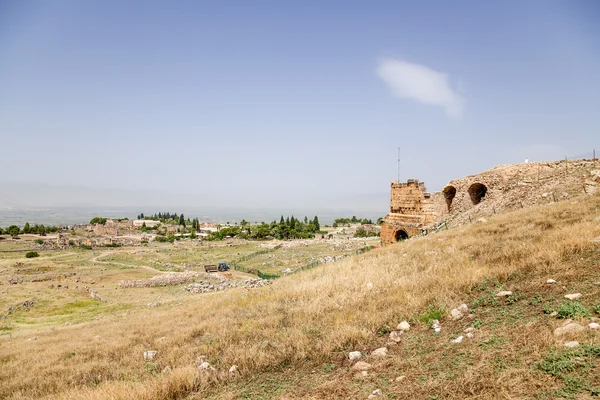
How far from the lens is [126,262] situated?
186ft

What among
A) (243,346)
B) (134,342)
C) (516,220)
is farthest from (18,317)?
(516,220)

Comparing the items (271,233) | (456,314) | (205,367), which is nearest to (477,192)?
(456,314)

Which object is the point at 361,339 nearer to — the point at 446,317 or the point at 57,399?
the point at 446,317

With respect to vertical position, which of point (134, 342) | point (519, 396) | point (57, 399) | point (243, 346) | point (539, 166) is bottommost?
point (134, 342)

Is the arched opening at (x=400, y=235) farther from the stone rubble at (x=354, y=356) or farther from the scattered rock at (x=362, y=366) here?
the scattered rock at (x=362, y=366)

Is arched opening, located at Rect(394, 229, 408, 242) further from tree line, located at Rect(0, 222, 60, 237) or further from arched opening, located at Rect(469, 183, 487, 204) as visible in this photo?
tree line, located at Rect(0, 222, 60, 237)

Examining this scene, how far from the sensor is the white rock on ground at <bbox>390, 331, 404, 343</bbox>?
5.68 m

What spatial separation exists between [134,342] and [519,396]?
946cm

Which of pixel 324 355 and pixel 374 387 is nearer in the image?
pixel 374 387

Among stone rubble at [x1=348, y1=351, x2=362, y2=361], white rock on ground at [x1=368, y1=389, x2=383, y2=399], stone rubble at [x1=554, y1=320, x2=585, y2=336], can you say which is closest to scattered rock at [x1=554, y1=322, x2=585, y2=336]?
stone rubble at [x1=554, y1=320, x2=585, y2=336]

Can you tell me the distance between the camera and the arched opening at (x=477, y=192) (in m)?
22.3

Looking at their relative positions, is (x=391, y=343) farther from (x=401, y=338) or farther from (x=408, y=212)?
(x=408, y=212)

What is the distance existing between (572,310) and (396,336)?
8.79 feet

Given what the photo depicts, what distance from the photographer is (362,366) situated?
16.3ft
